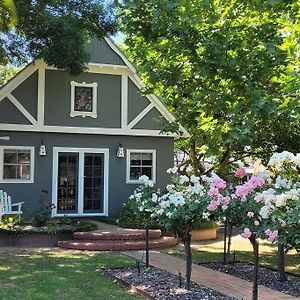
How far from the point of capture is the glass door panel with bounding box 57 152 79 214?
49.1ft

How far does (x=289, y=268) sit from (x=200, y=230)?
4376mm

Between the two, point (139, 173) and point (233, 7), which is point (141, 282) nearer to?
point (233, 7)

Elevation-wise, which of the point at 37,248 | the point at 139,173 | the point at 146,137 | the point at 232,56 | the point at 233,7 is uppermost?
the point at 233,7

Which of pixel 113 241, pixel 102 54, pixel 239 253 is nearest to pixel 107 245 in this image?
pixel 113 241

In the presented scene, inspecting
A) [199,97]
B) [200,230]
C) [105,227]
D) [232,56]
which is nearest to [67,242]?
[105,227]

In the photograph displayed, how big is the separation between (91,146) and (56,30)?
4687 mm

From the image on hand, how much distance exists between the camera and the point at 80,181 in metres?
15.1

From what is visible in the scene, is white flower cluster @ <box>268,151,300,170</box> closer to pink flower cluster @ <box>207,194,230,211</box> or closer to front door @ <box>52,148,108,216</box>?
pink flower cluster @ <box>207,194,230,211</box>

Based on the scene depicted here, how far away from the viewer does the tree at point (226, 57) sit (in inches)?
296

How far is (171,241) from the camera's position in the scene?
12.1 meters

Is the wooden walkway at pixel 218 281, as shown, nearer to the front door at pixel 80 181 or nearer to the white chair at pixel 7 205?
the white chair at pixel 7 205

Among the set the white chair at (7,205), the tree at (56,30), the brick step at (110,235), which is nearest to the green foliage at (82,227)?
the brick step at (110,235)

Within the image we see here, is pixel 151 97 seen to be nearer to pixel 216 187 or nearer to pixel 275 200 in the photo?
pixel 216 187

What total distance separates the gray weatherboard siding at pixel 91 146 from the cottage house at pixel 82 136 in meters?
0.03
